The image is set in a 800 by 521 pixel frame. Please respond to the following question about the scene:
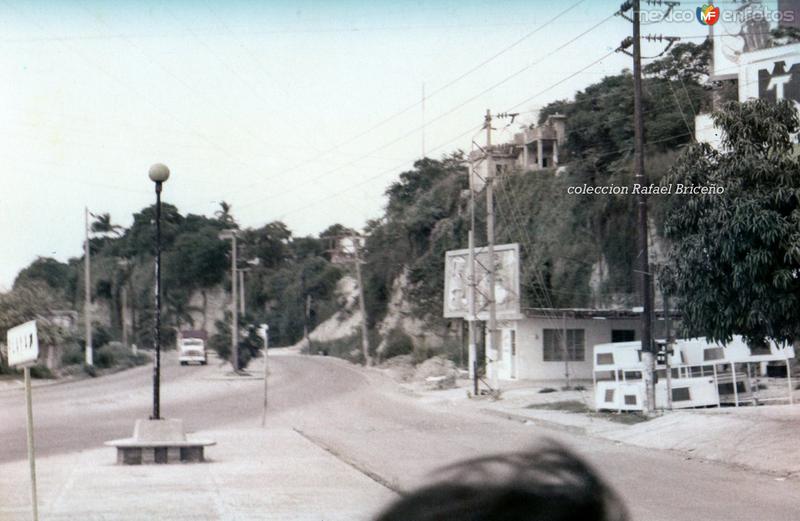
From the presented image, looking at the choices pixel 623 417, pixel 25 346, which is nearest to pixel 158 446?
pixel 25 346

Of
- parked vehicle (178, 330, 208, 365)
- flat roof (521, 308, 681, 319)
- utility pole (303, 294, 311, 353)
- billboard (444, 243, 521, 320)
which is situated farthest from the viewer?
utility pole (303, 294, 311, 353)

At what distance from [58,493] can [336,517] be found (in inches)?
161

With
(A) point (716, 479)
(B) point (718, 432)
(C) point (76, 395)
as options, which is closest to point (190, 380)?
(C) point (76, 395)

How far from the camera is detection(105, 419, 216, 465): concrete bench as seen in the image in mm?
18000

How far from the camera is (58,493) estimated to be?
46.5ft

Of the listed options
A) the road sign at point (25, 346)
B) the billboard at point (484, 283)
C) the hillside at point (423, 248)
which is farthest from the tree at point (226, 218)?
the road sign at point (25, 346)

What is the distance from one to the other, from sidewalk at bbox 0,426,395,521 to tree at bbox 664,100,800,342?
22.0 feet

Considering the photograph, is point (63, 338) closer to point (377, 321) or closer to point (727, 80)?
point (377, 321)

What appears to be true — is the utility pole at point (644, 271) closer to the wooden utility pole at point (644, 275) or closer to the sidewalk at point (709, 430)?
the wooden utility pole at point (644, 275)

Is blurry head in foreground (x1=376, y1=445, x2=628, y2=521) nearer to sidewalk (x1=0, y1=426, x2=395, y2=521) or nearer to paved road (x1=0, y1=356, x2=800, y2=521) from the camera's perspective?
paved road (x1=0, y1=356, x2=800, y2=521)

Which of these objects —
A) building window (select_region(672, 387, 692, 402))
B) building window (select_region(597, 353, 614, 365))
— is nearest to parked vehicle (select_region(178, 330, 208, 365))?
building window (select_region(597, 353, 614, 365))

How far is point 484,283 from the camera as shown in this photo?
1724 inches

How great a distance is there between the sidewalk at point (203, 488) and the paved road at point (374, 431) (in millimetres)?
791

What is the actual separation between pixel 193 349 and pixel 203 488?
50.7 meters
